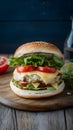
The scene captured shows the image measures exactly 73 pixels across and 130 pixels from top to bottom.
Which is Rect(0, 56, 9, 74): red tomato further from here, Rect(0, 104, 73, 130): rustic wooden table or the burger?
Rect(0, 104, 73, 130): rustic wooden table

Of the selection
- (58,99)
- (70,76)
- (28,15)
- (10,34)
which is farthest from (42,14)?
(58,99)

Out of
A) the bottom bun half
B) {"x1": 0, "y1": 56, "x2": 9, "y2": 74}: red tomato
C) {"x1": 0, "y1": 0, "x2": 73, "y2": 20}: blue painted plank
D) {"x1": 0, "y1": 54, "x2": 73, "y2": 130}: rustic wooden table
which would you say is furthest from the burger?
{"x1": 0, "y1": 0, "x2": 73, "y2": 20}: blue painted plank

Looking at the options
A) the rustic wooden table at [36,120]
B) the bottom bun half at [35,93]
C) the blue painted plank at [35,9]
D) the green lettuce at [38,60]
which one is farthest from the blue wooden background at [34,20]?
the rustic wooden table at [36,120]

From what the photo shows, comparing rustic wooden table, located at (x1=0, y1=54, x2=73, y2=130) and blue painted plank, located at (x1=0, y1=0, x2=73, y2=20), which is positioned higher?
blue painted plank, located at (x1=0, y1=0, x2=73, y2=20)

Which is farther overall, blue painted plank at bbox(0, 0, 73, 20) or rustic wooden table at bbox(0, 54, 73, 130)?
blue painted plank at bbox(0, 0, 73, 20)

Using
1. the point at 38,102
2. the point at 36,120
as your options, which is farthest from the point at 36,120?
the point at 38,102

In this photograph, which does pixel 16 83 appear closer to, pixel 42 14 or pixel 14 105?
pixel 14 105
